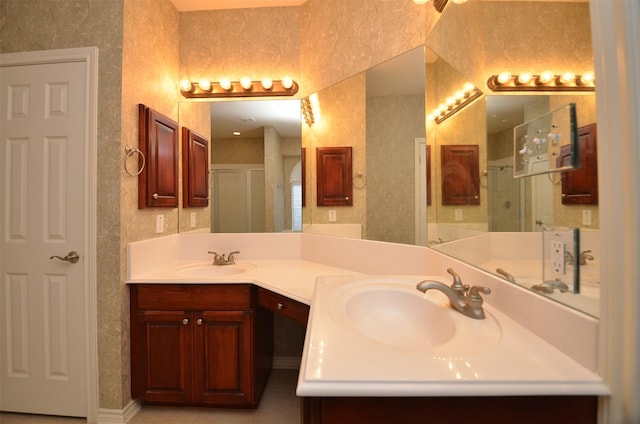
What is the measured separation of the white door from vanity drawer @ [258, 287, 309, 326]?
1.04 metres

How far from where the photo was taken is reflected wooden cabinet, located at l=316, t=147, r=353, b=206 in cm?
175

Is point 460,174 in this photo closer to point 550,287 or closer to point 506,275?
point 506,275

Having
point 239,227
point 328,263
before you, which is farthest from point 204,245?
point 328,263

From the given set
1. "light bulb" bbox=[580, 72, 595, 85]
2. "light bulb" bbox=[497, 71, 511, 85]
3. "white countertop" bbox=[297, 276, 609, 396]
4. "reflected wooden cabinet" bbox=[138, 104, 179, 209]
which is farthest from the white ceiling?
"white countertop" bbox=[297, 276, 609, 396]

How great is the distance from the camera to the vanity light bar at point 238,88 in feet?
6.65

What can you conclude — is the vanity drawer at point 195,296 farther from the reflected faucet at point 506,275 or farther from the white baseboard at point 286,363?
the reflected faucet at point 506,275

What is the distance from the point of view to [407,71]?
1506mm

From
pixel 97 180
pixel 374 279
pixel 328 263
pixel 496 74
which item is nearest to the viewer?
pixel 496 74

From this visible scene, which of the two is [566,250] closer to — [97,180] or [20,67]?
[97,180]

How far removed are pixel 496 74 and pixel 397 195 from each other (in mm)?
765

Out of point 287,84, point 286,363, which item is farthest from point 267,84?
point 286,363

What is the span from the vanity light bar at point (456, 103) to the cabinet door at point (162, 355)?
72.4 inches

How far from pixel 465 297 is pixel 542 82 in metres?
0.68

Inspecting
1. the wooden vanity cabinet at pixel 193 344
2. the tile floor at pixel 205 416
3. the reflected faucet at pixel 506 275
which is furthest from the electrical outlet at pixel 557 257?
the tile floor at pixel 205 416
